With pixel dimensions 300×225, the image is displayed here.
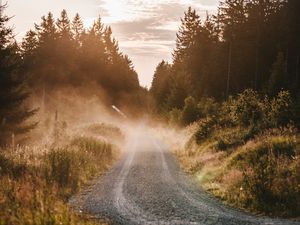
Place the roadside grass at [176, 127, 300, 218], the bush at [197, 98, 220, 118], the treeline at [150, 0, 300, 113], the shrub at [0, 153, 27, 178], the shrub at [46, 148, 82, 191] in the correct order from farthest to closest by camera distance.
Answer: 1. the treeline at [150, 0, 300, 113]
2. the bush at [197, 98, 220, 118]
3. the shrub at [46, 148, 82, 191]
4. the shrub at [0, 153, 27, 178]
5. the roadside grass at [176, 127, 300, 218]

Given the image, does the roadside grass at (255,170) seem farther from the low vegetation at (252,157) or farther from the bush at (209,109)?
the bush at (209,109)

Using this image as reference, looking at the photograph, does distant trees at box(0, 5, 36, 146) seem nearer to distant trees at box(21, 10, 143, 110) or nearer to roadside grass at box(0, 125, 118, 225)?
roadside grass at box(0, 125, 118, 225)

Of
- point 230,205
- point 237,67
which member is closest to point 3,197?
point 230,205

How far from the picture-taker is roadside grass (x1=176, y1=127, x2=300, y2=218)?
1338 centimetres

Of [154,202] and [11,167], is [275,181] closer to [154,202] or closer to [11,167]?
[154,202]

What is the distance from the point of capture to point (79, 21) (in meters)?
87.2

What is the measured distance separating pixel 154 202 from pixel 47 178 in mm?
4597

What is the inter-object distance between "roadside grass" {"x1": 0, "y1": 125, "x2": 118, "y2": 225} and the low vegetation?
17.1ft

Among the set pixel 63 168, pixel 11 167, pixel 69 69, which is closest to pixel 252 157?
pixel 63 168

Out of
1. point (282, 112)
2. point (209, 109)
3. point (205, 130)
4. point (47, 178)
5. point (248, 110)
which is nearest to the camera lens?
point (47, 178)

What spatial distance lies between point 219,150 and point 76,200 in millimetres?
11497

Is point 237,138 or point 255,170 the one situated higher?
point 237,138

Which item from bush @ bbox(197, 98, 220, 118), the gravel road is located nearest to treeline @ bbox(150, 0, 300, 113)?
bush @ bbox(197, 98, 220, 118)

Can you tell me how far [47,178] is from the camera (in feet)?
52.6
